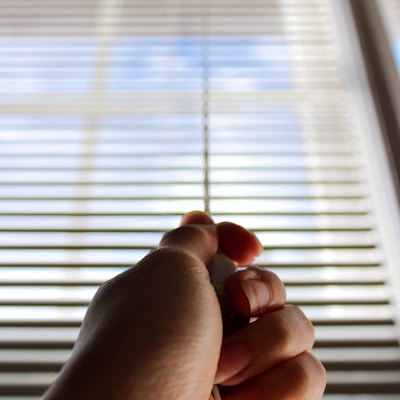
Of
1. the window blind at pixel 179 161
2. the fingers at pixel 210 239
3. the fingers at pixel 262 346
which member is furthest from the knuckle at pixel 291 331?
the window blind at pixel 179 161

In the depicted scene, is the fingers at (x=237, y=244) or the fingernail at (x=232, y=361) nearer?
the fingernail at (x=232, y=361)

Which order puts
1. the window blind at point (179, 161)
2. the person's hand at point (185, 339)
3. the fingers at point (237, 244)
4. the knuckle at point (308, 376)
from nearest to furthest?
1. the person's hand at point (185, 339)
2. the knuckle at point (308, 376)
3. the fingers at point (237, 244)
4. the window blind at point (179, 161)

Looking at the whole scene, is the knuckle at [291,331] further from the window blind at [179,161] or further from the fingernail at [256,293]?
the window blind at [179,161]

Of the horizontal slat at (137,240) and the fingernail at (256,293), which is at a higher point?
the fingernail at (256,293)

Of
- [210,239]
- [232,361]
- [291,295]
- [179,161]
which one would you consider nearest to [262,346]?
[232,361]

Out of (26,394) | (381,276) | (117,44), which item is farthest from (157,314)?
(117,44)

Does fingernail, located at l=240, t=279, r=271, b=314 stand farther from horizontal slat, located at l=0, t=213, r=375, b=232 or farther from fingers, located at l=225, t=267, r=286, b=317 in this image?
horizontal slat, located at l=0, t=213, r=375, b=232
